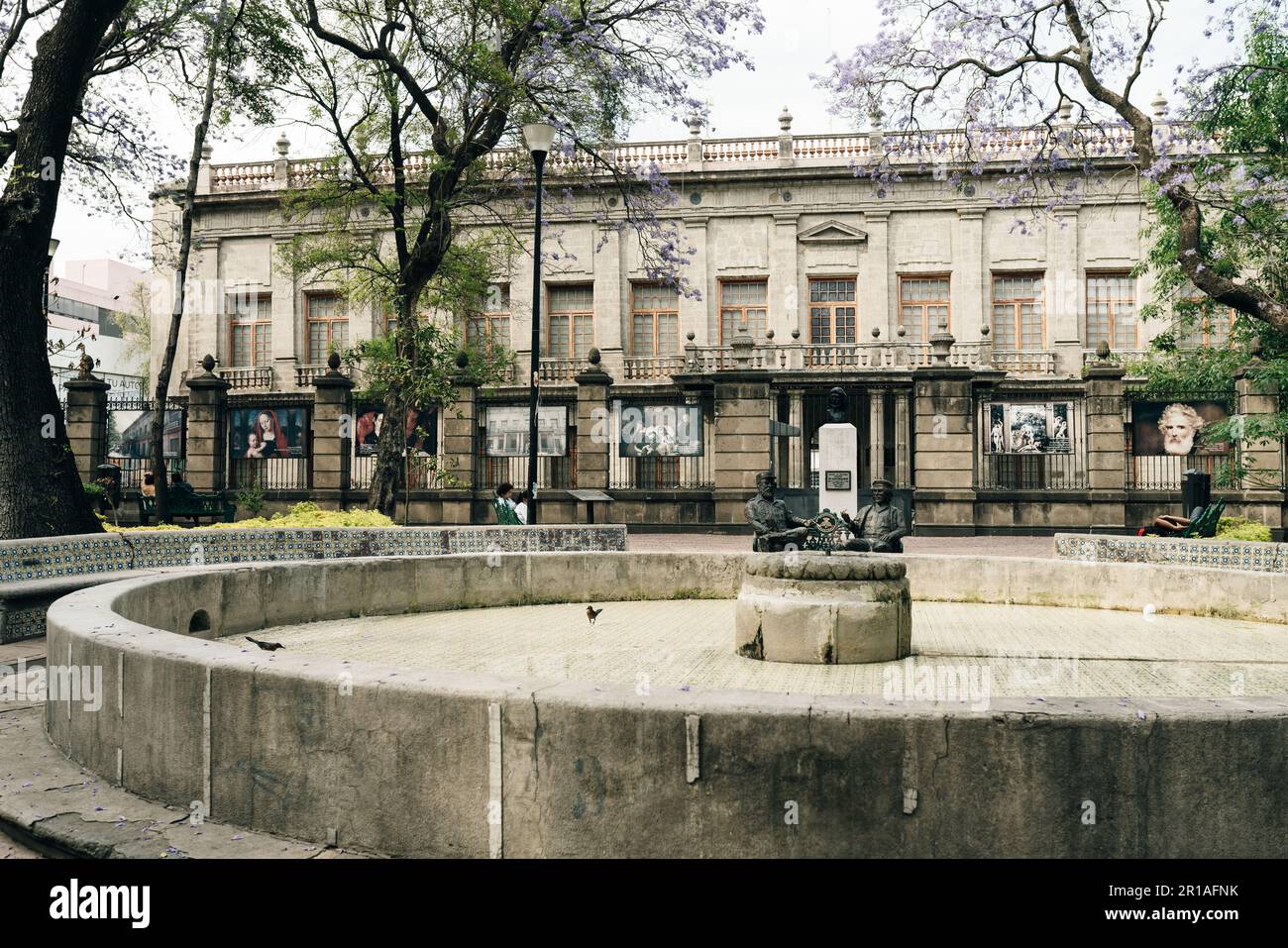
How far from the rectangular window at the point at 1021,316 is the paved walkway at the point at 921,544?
1046 cm

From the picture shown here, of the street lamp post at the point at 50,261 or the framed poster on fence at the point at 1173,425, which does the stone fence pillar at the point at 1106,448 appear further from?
the street lamp post at the point at 50,261

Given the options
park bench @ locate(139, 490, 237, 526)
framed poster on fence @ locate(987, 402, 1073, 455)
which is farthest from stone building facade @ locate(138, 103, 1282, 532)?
park bench @ locate(139, 490, 237, 526)

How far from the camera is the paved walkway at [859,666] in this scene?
6973 millimetres

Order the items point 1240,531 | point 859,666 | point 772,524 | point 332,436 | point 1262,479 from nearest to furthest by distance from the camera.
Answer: point 859,666, point 772,524, point 1240,531, point 1262,479, point 332,436

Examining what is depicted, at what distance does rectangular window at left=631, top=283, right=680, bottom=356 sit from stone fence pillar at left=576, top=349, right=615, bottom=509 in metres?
8.96

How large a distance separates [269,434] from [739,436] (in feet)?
42.2

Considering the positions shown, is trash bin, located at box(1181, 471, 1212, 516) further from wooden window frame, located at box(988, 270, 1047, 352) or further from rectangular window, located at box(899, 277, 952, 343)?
rectangular window, located at box(899, 277, 952, 343)

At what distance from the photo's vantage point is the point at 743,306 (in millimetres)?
32812

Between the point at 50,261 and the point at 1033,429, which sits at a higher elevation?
the point at 50,261

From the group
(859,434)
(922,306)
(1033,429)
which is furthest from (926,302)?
(1033,429)

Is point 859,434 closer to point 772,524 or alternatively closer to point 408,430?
point 408,430

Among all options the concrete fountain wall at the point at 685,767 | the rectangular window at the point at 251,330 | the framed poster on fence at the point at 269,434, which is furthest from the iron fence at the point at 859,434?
the concrete fountain wall at the point at 685,767

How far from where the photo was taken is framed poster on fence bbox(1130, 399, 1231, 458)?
2328 centimetres
